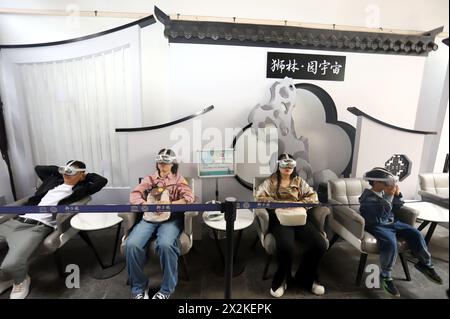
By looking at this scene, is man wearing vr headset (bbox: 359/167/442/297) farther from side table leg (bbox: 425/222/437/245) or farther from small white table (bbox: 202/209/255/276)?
small white table (bbox: 202/209/255/276)

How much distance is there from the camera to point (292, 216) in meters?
1.24

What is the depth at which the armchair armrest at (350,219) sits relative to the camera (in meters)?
0.99

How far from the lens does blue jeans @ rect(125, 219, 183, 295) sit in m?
1.16

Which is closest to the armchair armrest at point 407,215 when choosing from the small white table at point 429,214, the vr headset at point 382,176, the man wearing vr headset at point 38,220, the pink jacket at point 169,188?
the small white table at point 429,214

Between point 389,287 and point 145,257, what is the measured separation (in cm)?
126

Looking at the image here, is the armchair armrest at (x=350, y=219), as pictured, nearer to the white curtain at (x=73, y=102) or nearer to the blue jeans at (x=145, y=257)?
the blue jeans at (x=145, y=257)

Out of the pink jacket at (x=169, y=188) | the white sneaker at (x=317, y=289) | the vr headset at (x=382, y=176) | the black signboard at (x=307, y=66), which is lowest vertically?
the white sneaker at (x=317, y=289)

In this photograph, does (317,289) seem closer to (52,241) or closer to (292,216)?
(292,216)

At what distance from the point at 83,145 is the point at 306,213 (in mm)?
1515

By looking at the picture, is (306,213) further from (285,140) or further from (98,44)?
(98,44)

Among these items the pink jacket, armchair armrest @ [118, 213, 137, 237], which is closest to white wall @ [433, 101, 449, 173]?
the pink jacket

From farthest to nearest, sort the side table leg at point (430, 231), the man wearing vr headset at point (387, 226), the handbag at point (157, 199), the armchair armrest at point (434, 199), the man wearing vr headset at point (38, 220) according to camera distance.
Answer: the handbag at point (157, 199)
the man wearing vr headset at point (38, 220)
the man wearing vr headset at point (387, 226)
the side table leg at point (430, 231)
the armchair armrest at point (434, 199)

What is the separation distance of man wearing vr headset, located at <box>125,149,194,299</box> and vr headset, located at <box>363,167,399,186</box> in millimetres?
994
